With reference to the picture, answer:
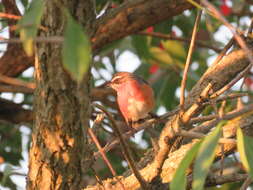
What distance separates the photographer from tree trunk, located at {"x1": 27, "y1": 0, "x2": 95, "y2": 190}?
2119 millimetres

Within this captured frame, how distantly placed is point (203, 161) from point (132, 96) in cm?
345

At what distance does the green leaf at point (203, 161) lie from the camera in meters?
1.50

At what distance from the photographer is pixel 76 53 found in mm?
1387

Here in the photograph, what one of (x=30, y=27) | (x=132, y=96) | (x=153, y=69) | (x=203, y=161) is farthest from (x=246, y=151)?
(x=153, y=69)

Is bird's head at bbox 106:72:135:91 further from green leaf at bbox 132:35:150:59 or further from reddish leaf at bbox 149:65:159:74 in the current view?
reddish leaf at bbox 149:65:159:74

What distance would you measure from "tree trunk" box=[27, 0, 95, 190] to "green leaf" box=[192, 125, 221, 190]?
73cm

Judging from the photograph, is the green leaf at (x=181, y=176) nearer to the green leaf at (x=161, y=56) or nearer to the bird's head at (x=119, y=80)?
the bird's head at (x=119, y=80)

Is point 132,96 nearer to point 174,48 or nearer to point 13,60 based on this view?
point 174,48

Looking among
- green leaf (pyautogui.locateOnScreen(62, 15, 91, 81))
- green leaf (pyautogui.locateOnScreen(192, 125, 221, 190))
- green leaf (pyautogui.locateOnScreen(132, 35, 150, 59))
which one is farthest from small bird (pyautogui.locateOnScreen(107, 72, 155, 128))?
green leaf (pyautogui.locateOnScreen(62, 15, 91, 81))

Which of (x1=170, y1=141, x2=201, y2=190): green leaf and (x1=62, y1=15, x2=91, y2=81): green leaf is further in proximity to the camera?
(x1=170, y1=141, x2=201, y2=190): green leaf

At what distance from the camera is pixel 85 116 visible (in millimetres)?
2188

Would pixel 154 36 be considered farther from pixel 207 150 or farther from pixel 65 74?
pixel 207 150

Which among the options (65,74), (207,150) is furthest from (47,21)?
(207,150)

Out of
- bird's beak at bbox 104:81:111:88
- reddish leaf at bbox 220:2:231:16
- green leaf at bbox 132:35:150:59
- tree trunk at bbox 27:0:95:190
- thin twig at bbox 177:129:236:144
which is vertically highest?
reddish leaf at bbox 220:2:231:16
